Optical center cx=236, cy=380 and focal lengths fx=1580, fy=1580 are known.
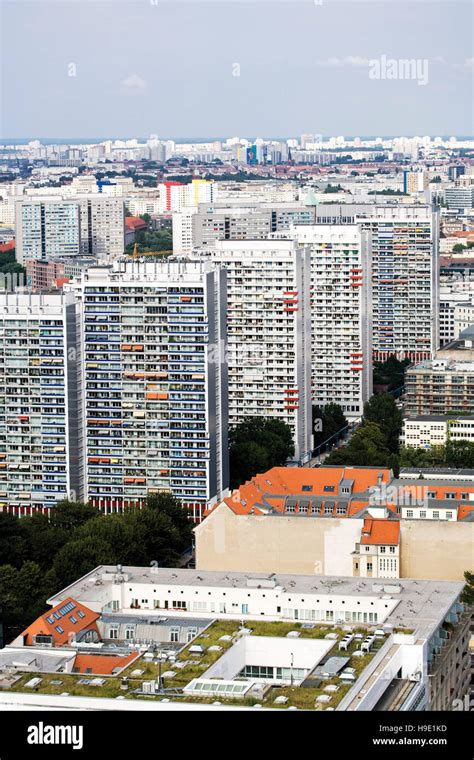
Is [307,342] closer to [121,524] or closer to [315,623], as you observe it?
[121,524]

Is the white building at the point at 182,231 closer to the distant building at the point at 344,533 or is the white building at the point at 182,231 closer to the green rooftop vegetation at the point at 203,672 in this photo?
the distant building at the point at 344,533

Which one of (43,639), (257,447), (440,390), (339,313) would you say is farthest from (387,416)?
(43,639)

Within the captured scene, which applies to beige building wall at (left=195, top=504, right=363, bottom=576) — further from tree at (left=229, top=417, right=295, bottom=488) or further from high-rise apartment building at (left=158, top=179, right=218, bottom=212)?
high-rise apartment building at (left=158, top=179, right=218, bottom=212)

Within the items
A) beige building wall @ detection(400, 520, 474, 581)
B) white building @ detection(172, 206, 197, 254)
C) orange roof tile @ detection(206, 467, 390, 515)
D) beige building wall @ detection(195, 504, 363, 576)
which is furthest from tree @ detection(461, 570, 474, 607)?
white building @ detection(172, 206, 197, 254)

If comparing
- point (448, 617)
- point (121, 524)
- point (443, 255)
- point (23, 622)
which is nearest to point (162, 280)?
point (121, 524)

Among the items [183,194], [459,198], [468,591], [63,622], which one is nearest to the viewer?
[63,622]

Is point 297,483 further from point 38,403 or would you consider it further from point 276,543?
point 38,403

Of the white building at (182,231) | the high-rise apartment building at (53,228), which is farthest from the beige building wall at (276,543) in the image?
the white building at (182,231)

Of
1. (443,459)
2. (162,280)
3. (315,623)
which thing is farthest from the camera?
(443,459)
